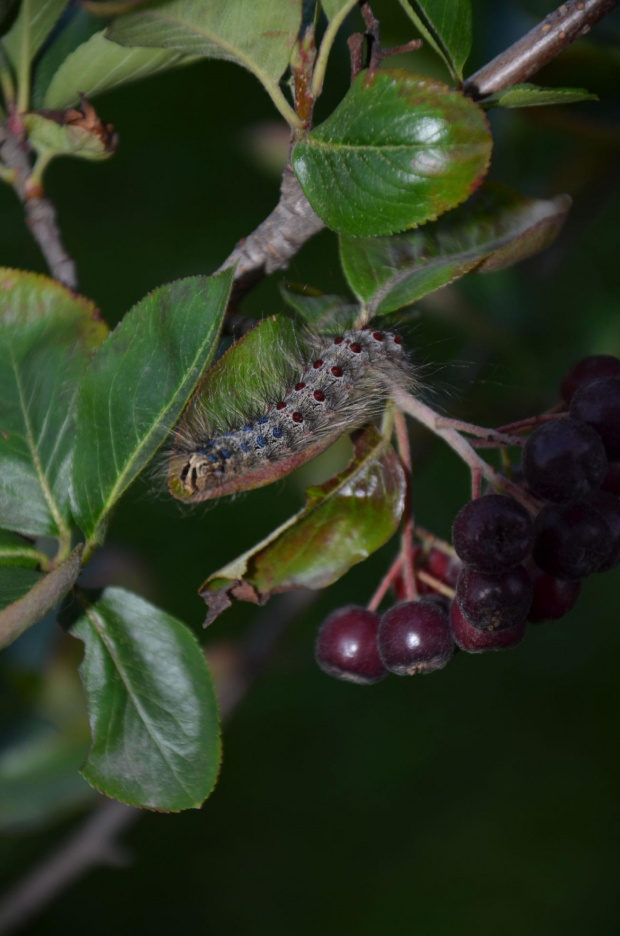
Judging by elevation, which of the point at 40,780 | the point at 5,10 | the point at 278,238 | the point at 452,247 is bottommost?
the point at 40,780

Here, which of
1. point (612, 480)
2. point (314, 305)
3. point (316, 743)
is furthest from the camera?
point (316, 743)

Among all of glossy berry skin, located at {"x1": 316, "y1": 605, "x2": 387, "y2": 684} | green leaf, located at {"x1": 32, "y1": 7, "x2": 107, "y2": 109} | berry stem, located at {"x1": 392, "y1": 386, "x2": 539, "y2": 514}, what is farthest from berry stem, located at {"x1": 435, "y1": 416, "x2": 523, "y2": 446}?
green leaf, located at {"x1": 32, "y1": 7, "x2": 107, "y2": 109}

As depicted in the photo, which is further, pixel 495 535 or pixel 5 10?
pixel 5 10

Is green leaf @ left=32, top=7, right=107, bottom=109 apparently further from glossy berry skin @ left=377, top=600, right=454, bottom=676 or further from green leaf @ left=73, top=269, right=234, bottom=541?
glossy berry skin @ left=377, top=600, right=454, bottom=676

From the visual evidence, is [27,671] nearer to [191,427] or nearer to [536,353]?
[191,427]

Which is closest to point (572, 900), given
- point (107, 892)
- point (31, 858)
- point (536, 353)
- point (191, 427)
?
point (107, 892)

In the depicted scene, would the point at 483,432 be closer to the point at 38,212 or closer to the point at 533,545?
the point at 533,545

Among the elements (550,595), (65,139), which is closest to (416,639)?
(550,595)

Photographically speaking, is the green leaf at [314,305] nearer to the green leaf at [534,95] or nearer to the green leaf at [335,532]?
the green leaf at [335,532]
